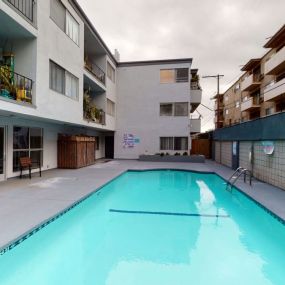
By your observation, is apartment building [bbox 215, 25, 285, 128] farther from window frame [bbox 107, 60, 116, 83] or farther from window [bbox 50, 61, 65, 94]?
window [bbox 50, 61, 65, 94]

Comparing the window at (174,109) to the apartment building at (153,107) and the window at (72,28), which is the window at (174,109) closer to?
the apartment building at (153,107)

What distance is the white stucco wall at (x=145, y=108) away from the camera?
66.4 ft

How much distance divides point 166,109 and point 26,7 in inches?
553

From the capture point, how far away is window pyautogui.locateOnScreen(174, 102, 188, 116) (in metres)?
20.1

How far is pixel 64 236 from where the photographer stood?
16.1 feet

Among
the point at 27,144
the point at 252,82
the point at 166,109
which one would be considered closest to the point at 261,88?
the point at 252,82

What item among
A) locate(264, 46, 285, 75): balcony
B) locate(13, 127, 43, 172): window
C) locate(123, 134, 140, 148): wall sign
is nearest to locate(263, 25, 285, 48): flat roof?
locate(264, 46, 285, 75): balcony

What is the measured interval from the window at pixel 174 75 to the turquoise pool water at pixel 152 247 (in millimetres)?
14463

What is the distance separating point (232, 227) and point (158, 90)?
1633 centimetres

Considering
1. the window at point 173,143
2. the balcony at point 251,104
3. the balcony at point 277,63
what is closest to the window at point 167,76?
the window at point 173,143

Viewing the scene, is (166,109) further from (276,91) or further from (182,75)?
(276,91)

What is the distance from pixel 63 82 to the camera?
10766mm

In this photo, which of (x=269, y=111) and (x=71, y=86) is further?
(x=269, y=111)

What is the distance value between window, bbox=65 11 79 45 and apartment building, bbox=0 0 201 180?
1.8 inches
